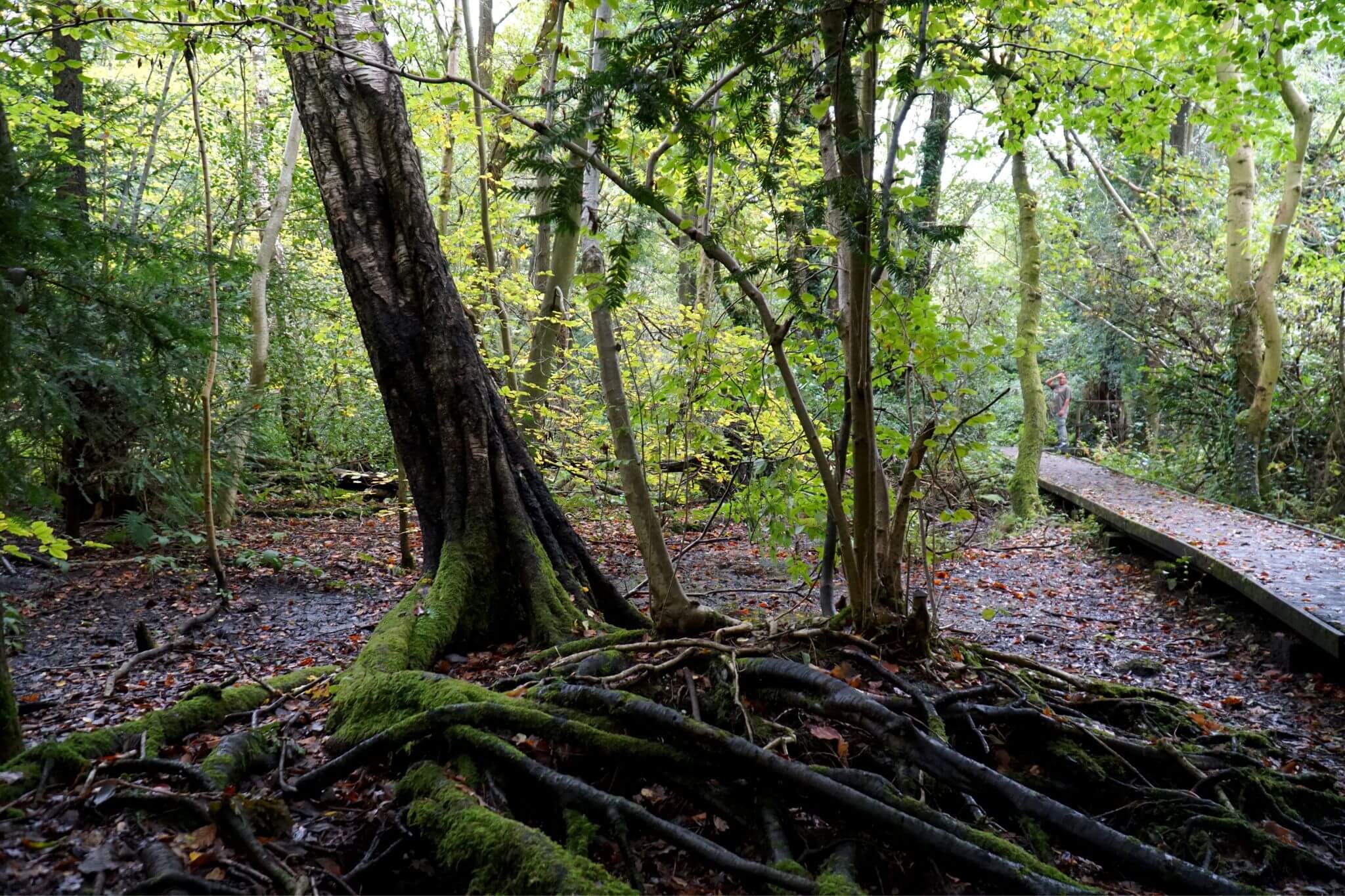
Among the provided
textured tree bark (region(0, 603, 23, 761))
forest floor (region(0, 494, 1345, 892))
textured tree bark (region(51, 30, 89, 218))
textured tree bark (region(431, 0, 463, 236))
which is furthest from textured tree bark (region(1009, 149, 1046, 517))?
textured tree bark (region(0, 603, 23, 761))

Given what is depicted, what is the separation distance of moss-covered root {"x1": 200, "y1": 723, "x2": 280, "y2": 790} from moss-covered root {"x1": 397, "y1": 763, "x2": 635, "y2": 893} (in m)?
0.77

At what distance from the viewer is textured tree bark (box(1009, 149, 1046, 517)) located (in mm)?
12992

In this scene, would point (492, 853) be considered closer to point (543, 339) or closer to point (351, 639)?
point (351, 639)

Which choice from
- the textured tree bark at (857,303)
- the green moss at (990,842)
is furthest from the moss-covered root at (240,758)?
the textured tree bark at (857,303)

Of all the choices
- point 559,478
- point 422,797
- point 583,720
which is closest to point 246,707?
point 422,797

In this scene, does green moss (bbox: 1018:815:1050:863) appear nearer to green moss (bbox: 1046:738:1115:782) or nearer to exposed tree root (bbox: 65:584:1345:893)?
exposed tree root (bbox: 65:584:1345:893)

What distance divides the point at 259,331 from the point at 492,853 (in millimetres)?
9041

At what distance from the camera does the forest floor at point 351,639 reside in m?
2.71

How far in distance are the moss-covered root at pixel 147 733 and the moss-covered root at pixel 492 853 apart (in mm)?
1306

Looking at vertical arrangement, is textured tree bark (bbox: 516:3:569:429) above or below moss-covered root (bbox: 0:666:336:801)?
above

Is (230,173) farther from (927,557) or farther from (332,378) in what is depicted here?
(927,557)

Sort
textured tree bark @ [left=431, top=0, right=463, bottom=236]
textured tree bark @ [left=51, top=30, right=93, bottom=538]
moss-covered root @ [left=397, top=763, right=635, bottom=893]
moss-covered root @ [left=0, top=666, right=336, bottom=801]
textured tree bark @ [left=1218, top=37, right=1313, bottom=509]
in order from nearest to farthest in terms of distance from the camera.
Answer: moss-covered root @ [left=397, top=763, right=635, bottom=893]
moss-covered root @ [left=0, top=666, right=336, bottom=801]
textured tree bark @ [left=51, top=30, right=93, bottom=538]
textured tree bark @ [left=431, top=0, right=463, bottom=236]
textured tree bark @ [left=1218, top=37, right=1313, bottom=509]

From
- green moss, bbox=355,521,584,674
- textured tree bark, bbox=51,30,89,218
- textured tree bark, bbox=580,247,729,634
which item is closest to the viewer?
textured tree bark, bbox=580,247,729,634

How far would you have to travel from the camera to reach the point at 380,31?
5430 mm
